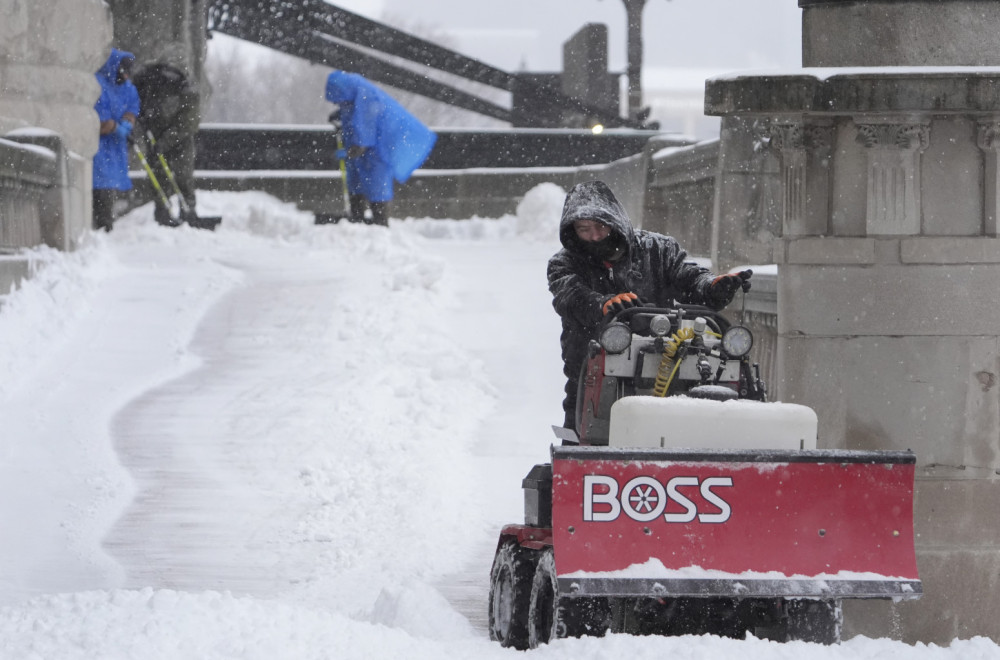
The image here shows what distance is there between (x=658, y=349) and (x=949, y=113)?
106 inches

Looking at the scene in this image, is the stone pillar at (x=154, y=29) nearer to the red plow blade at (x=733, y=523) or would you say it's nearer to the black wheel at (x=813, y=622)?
the red plow blade at (x=733, y=523)

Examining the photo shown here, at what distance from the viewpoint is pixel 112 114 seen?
17.5m

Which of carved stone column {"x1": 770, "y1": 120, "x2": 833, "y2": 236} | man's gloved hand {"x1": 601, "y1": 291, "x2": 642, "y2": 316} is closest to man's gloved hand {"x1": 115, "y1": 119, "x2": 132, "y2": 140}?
carved stone column {"x1": 770, "y1": 120, "x2": 833, "y2": 236}

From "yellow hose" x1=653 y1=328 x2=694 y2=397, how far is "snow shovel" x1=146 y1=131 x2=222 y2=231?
13706 millimetres

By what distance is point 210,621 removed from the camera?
5.23m

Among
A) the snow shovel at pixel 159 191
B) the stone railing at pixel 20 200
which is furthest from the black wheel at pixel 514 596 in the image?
the snow shovel at pixel 159 191

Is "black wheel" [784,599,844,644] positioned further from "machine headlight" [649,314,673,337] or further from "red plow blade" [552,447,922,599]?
"machine headlight" [649,314,673,337]

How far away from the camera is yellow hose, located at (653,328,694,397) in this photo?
5.61 m

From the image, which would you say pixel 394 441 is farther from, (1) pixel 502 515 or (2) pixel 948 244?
(2) pixel 948 244

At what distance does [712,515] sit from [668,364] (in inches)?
24.0

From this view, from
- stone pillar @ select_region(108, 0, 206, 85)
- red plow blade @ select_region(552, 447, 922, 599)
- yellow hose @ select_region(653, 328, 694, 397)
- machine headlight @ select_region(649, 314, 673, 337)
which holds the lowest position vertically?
red plow blade @ select_region(552, 447, 922, 599)

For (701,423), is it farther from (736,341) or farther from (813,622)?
(813,622)

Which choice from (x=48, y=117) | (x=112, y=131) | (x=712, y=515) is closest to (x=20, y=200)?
(x=48, y=117)

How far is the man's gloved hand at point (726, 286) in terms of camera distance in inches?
238
